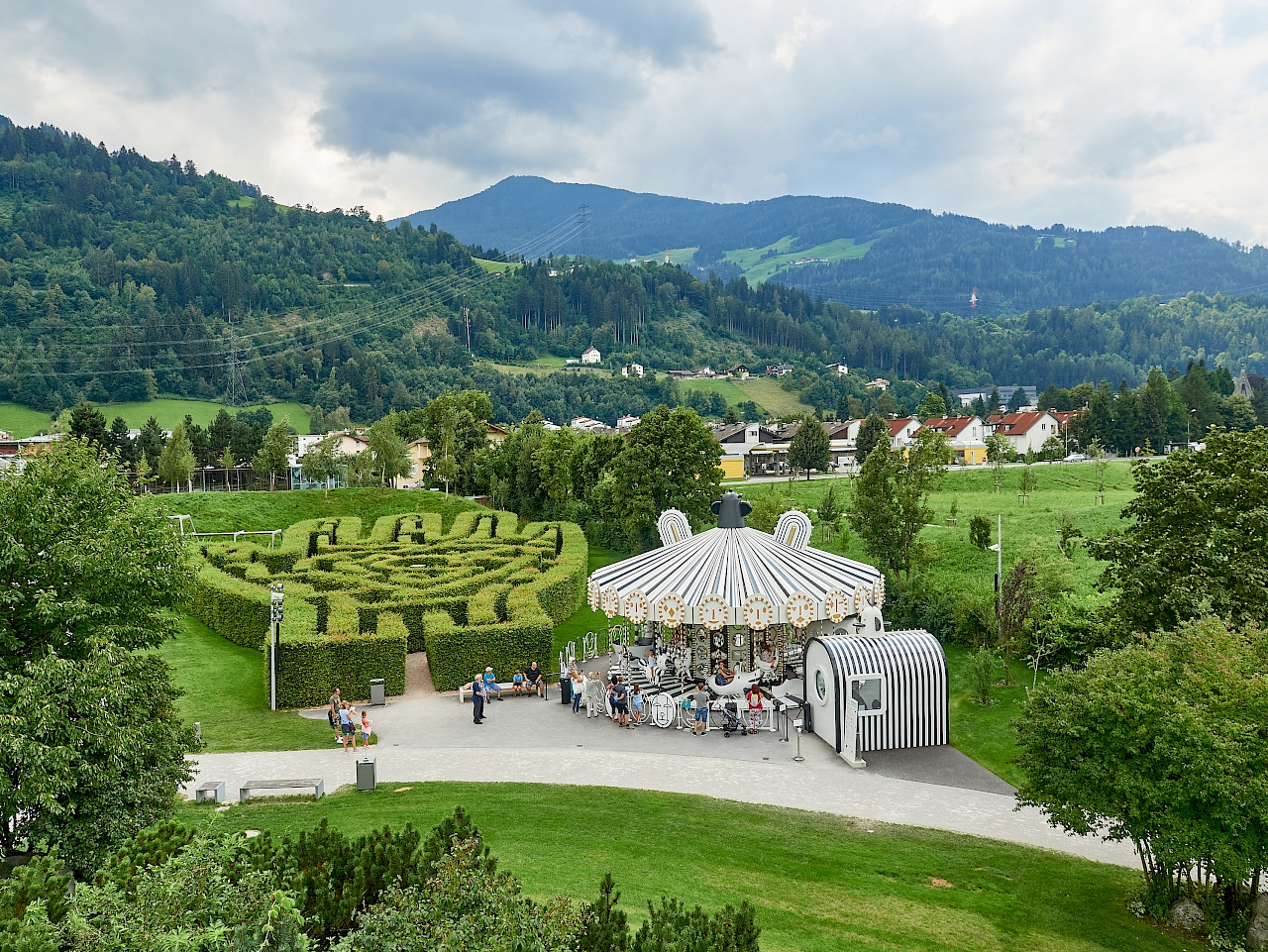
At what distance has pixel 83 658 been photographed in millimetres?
14352

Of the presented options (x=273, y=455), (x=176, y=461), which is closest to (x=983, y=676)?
(x=273, y=455)

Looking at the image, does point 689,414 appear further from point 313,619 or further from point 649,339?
point 649,339

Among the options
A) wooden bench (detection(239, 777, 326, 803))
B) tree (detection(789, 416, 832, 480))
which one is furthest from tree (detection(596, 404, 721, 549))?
tree (detection(789, 416, 832, 480))

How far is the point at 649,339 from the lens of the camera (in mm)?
199875

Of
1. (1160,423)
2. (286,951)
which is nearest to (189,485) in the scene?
(286,951)

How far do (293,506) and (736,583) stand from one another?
39591 millimetres

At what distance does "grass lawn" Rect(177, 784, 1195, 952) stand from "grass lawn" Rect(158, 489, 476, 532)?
3881 cm

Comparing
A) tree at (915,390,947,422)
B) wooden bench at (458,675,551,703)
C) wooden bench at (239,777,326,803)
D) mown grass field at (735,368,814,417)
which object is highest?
mown grass field at (735,368,814,417)

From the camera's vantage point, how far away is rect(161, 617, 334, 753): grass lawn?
827 inches

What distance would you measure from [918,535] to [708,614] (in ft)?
66.4

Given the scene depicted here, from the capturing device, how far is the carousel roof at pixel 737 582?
2359cm

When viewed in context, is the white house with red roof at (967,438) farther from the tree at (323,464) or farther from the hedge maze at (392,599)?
the hedge maze at (392,599)

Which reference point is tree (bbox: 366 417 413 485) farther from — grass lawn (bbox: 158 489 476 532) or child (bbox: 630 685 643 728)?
child (bbox: 630 685 643 728)

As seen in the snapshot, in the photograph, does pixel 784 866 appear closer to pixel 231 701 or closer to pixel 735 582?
pixel 735 582
